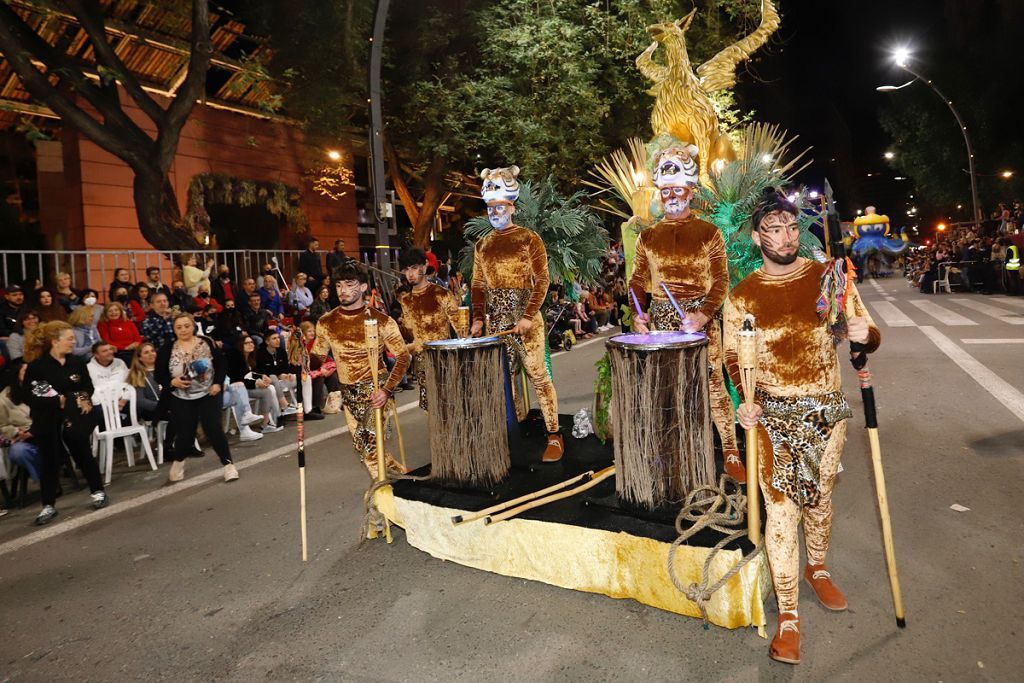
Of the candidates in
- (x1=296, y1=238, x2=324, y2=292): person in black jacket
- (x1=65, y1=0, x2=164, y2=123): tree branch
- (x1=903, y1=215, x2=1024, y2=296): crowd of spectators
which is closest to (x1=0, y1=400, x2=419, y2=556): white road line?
(x1=296, y1=238, x2=324, y2=292): person in black jacket

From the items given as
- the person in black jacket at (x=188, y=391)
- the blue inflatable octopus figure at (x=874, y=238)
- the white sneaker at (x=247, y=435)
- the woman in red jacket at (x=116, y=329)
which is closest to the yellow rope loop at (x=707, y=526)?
the blue inflatable octopus figure at (x=874, y=238)

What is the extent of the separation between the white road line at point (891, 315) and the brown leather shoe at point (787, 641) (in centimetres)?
1324

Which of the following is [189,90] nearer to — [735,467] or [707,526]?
[735,467]

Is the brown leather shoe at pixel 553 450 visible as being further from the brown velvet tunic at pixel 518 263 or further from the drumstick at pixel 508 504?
the brown velvet tunic at pixel 518 263

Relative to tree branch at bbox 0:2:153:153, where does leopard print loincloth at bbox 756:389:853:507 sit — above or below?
below

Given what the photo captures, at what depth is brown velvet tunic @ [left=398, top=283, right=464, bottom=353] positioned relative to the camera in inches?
242

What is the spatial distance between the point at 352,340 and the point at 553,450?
1.70m

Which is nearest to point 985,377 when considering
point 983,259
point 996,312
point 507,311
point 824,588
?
point 507,311

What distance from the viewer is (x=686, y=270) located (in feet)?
16.0

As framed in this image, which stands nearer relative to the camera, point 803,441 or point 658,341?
point 803,441

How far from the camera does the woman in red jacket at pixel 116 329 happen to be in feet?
28.5

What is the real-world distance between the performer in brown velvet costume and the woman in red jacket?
492 cm

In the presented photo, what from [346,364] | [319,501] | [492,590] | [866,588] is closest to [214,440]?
[319,501]

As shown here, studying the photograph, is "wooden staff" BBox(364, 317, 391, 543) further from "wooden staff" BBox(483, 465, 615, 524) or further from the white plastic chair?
the white plastic chair
